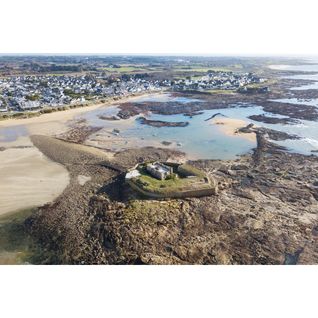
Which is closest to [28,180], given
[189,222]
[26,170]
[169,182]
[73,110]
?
[26,170]

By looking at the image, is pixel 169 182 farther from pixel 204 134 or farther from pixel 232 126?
pixel 232 126

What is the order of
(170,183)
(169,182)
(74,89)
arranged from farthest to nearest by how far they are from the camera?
1. (74,89)
2. (169,182)
3. (170,183)

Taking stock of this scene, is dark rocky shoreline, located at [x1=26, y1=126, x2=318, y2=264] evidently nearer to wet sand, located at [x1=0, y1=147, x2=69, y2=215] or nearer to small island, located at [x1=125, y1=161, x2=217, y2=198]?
small island, located at [x1=125, y1=161, x2=217, y2=198]

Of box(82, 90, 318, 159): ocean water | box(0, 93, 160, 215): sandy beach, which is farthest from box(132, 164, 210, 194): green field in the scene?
box(82, 90, 318, 159): ocean water

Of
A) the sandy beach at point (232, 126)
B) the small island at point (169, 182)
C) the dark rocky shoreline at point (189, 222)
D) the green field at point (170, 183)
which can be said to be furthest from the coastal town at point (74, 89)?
the green field at point (170, 183)

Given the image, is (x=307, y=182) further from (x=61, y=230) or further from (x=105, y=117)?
(x=105, y=117)

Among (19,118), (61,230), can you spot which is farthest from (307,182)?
(19,118)
